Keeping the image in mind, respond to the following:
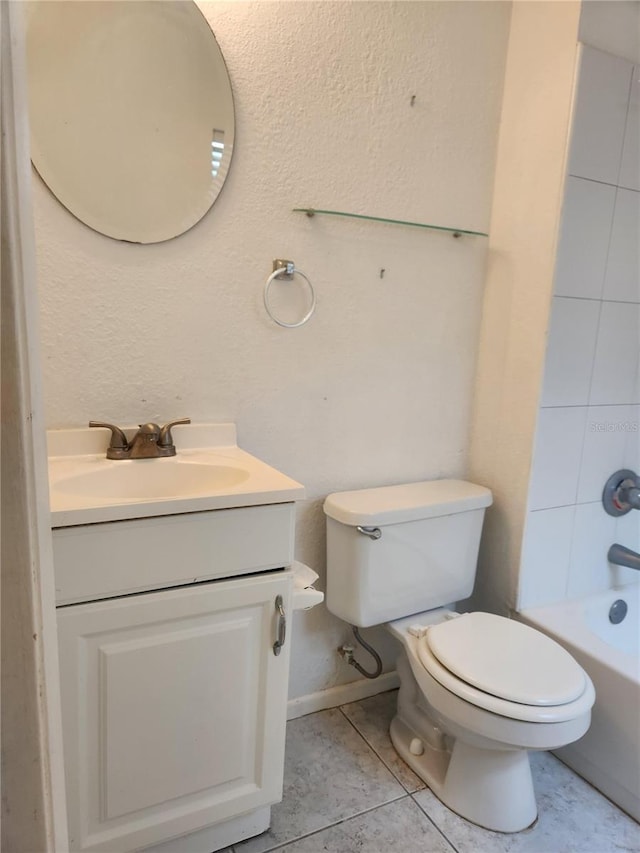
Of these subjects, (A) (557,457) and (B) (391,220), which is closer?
(B) (391,220)

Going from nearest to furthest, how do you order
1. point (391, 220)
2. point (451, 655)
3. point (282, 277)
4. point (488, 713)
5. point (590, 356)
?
point (488, 713) → point (451, 655) → point (282, 277) → point (391, 220) → point (590, 356)

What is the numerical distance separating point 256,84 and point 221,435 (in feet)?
2.75

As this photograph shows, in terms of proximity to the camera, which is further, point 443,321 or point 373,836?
point 443,321

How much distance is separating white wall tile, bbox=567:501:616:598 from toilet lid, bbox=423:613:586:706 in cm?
43

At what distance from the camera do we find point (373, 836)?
1309 mm

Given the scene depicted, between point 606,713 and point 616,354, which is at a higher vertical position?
point 616,354

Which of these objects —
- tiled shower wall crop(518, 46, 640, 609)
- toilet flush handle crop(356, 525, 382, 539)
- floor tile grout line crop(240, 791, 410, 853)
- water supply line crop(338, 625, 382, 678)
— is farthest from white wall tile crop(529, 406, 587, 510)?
floor tile grout line crop(240, 791, 410, 853)

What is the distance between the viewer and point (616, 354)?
67.0 inches

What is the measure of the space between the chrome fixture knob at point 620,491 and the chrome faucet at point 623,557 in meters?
0.12

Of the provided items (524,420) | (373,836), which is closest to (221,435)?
(524,420)

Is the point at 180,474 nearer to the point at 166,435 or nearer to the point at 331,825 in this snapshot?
the point at 166,435

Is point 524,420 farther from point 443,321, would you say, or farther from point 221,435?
point 221,435

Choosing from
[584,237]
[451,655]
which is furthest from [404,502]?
[584,237]

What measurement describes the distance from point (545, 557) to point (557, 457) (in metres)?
0.31
